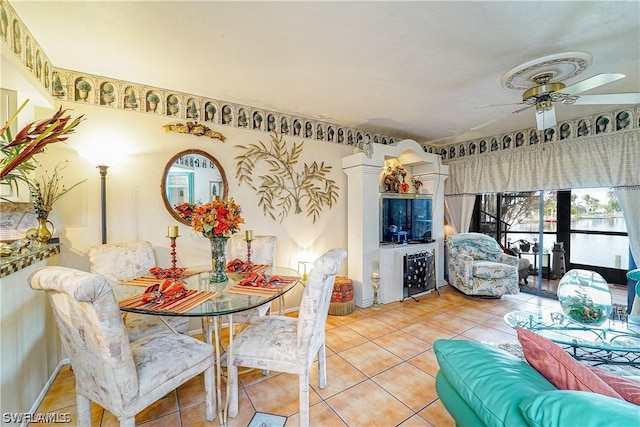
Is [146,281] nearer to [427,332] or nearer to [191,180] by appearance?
[191,180]

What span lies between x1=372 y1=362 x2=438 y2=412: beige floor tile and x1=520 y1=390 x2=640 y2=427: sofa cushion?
1369 millimetres

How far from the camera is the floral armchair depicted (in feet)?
12.3

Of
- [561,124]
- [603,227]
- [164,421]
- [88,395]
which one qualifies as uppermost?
[561,124]

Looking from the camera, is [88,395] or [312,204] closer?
[88,395]

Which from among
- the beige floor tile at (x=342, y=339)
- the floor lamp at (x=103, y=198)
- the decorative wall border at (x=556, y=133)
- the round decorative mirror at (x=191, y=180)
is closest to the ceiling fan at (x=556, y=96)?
the decorative wall border at (x=556, y=133)

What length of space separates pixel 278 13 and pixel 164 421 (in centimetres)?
265

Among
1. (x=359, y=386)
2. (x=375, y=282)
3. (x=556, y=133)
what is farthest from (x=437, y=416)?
(x=556, y=133)

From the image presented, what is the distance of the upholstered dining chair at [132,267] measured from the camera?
6.54ft

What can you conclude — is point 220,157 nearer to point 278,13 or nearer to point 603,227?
point 278,13

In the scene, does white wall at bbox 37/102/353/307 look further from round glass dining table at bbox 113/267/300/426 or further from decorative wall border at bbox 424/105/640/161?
decorative wall border at bbox 424/105/640/161

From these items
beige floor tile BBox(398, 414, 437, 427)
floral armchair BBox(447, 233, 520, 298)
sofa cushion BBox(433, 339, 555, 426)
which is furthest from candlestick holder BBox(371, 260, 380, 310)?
sofa cushion BBox(433, 339, 555, 426)

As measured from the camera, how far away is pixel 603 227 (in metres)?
3.85

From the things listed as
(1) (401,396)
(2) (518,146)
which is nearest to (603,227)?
(2) (518,146)

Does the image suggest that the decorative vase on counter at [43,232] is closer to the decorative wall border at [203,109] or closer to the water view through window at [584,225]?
the decorative wall border at [203,109]
